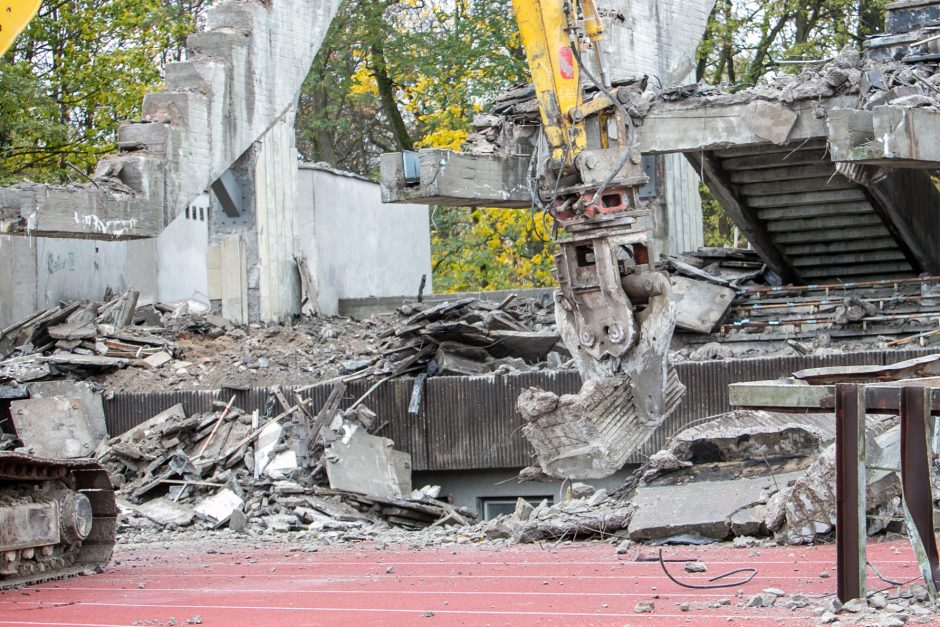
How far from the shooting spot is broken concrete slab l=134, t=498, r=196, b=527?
14.2 metres

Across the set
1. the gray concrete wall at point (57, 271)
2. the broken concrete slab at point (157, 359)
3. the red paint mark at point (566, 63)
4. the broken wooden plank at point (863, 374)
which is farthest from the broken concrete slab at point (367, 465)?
the broken wooden plank at point (863, 374)

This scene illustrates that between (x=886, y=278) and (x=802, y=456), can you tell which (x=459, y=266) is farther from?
(x=802, y=456)

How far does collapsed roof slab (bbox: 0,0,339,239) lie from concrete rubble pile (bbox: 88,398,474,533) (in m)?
2.79

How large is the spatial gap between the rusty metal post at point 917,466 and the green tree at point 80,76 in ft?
66.0

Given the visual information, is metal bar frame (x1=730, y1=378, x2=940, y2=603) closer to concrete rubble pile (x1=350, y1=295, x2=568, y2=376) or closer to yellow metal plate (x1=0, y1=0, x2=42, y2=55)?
yellow metal plate (x1=0, y1=0, x2=42, y2=55)

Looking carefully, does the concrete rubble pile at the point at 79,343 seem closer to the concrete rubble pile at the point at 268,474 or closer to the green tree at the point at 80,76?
the concrete rubble pile at the point at 268,474

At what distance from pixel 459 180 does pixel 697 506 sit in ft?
24.4

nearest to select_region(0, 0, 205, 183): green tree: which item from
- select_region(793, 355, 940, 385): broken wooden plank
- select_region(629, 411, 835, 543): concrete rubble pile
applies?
select_region(629, 411, 835, 543): concrete rubble pile

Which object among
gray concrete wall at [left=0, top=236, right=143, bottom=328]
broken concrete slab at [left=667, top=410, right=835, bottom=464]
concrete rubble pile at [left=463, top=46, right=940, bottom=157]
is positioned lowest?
broken concrete slab at [left=667, top=410, right=835, bottom=464]

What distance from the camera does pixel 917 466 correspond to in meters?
5.67

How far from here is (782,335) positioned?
54.7 ft

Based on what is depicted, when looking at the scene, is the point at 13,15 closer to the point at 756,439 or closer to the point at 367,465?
the point at 756,439

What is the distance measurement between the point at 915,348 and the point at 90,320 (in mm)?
11601

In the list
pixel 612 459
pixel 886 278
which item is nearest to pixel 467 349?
pixel 612 459
